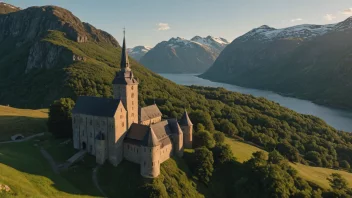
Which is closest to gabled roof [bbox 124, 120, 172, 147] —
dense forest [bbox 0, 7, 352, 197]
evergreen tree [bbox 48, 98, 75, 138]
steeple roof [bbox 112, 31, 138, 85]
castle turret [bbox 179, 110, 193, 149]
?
castle turret [bbox 179, 110, 193, 149]

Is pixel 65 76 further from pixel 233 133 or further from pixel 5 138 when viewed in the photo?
pixel 233 133

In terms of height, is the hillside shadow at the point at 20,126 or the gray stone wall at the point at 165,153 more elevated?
the hillside shadow at the point at 20,126

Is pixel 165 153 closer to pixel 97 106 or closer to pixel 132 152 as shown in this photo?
pixel 132 152

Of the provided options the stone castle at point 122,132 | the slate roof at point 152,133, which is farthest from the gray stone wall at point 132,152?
the slate roof at point 152,133

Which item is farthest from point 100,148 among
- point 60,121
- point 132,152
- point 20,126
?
point 20,126

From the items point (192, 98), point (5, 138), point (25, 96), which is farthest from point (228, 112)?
point (25, 96)

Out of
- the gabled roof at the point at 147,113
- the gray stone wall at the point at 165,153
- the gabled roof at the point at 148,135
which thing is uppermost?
the gabled roof at the point at 147,113

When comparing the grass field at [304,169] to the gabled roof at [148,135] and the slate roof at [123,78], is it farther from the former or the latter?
the slate roof at [123,78]
